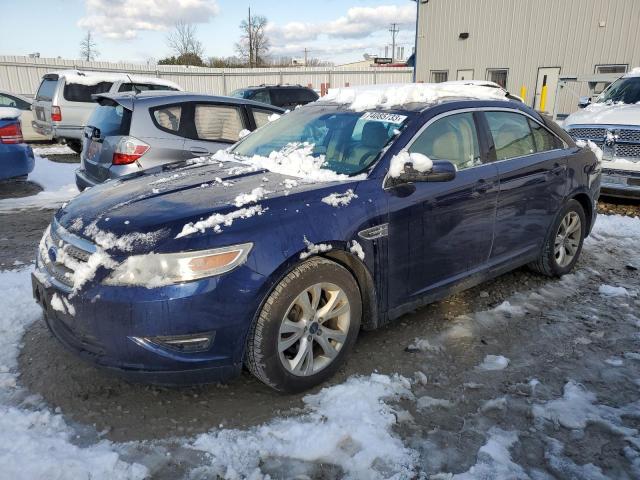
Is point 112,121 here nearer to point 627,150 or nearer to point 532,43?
point 627,150

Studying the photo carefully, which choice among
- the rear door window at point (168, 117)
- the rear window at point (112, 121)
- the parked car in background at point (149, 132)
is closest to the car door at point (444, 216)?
the parked car in background at point (149, 132)

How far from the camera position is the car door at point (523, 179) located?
388 centimetres

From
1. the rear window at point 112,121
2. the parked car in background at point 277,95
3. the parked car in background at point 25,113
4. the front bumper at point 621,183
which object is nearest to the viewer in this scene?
the rear window at point 112,121

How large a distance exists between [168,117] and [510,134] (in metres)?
3.67

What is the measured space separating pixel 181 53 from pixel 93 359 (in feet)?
160

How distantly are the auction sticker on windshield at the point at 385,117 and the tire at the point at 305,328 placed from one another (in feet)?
3.92

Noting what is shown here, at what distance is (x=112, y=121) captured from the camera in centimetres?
573

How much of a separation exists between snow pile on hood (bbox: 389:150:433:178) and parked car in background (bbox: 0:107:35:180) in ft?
21.3

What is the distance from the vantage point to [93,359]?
2.57 meters

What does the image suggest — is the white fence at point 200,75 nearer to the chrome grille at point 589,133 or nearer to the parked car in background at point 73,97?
the parked car in background at point 73,97

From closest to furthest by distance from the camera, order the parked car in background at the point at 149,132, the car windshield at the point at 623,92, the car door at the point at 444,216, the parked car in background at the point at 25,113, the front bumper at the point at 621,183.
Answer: the car door at the point at 444,216
the parked car in background at the point at 149,132
the front bumper at the point at 621,183
the car windshield at the point at 623,92
the parked car in background at the point at 25,113

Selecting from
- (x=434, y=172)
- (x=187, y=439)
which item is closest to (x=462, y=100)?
(x=434, y=172)

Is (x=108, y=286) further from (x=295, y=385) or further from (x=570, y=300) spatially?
(x=570, y=300)

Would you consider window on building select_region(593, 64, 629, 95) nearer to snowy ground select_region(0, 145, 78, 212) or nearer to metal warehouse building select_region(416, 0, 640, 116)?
metal warehouse building select_region(416, 0, 640, 116)
